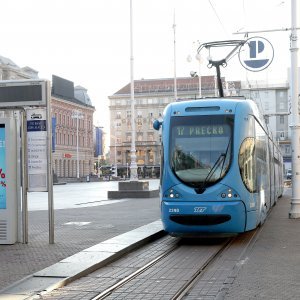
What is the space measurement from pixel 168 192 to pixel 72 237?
102 inches

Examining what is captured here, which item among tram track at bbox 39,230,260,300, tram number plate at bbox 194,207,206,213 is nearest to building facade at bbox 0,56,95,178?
tram number plate at bbox 194,207,206,213

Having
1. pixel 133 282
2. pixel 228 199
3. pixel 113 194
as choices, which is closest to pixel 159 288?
pixel 133 282

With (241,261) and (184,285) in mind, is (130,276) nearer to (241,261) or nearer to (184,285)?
(184,285)

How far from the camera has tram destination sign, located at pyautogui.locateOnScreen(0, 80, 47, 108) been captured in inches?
444

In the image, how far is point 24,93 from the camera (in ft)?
37.3

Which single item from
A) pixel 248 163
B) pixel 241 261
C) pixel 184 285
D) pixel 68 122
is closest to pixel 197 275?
pixel 184 285

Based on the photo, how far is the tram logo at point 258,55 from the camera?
18.4 meters

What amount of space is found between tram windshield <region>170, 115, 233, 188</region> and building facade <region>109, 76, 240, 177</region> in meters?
107

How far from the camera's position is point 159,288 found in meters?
7.64

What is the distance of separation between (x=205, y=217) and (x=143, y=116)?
119250mm

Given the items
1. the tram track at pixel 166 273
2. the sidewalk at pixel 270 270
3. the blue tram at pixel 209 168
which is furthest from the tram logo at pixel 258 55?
the tram track at pixel 166 273

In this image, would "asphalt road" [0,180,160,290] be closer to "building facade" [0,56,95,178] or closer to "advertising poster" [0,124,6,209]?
"advertising poster" [0,124,6,209]

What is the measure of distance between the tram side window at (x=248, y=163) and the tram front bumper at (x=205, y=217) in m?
0.68

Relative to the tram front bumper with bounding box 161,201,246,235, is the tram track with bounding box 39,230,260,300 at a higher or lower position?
lower
